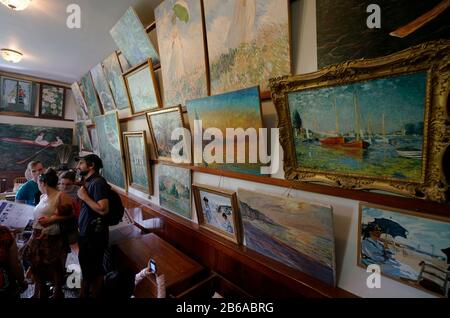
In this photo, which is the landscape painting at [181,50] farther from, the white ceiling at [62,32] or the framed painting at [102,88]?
the framed painting at [102,88]

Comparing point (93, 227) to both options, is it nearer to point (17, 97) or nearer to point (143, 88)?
point (143, 88)

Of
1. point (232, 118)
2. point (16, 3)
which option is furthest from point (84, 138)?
point (232, 118)

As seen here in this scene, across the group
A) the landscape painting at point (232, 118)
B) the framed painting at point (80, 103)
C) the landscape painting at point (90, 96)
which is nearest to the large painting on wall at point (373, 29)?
Answer: the landscape painting at point (232, 118)

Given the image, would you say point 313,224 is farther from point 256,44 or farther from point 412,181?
point 256,44

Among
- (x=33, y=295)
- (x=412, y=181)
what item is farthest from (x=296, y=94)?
(x=33, y=295)

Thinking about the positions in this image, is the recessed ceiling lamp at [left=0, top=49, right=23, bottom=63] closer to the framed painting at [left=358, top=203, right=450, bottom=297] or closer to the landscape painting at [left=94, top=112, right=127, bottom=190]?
the landscape painting at [left=94, top=112, right=127, bottom=190]

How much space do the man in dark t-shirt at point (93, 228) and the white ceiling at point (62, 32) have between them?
146 centimetres

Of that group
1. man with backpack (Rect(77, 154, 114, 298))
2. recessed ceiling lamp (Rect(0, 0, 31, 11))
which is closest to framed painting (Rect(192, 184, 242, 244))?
man with backpack (Rect(77, 154, 114, 298))

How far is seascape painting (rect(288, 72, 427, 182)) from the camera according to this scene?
26.5 inches

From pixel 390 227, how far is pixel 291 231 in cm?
41

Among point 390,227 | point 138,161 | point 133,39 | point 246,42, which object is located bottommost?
point 390,227

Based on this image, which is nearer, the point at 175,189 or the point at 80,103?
the point at 175,189

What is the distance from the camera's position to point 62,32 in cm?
239

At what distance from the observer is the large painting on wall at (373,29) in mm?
636
